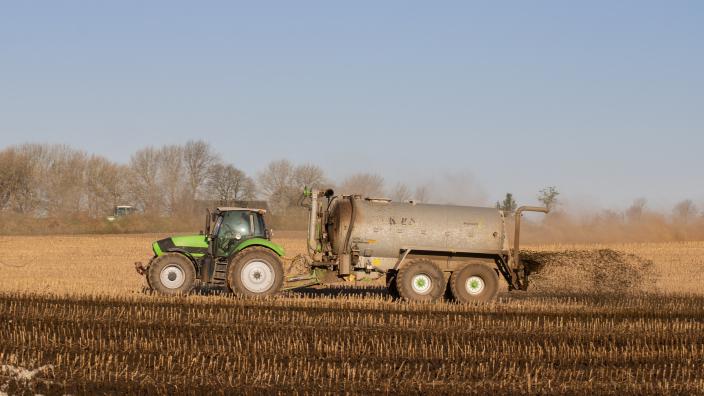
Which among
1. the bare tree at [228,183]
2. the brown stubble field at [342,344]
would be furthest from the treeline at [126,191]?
the brown stubble field at [342,344]

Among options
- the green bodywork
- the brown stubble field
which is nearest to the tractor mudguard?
the green bodywork

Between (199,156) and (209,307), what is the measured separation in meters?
67.6

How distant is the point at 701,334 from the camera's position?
47.0 feet

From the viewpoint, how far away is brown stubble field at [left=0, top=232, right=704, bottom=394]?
10.2 metres

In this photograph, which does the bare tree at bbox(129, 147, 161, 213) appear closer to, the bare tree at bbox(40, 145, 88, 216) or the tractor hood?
the bare tree at bbox(40, 145, 88, 216)

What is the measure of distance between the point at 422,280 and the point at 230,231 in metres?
4.06

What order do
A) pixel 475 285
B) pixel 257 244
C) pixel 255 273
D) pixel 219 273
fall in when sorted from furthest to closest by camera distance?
pixel 475 285 < pixel 219 273 < pixel 257 244 < pixel 255 273

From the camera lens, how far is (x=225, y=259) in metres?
18.2

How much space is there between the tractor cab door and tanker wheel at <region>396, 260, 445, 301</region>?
10.7ft

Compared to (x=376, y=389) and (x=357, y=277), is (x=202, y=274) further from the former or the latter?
(x=376, y=389)

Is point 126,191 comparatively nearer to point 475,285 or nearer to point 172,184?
point 172,184

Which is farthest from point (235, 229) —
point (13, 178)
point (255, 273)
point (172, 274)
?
point (13, 178)

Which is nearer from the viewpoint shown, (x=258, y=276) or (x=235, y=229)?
(x=258, y=276)

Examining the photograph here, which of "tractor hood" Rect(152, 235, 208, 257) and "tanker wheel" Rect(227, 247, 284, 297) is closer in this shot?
"tanker wheel" Rect(227, 247, 284, 297)
